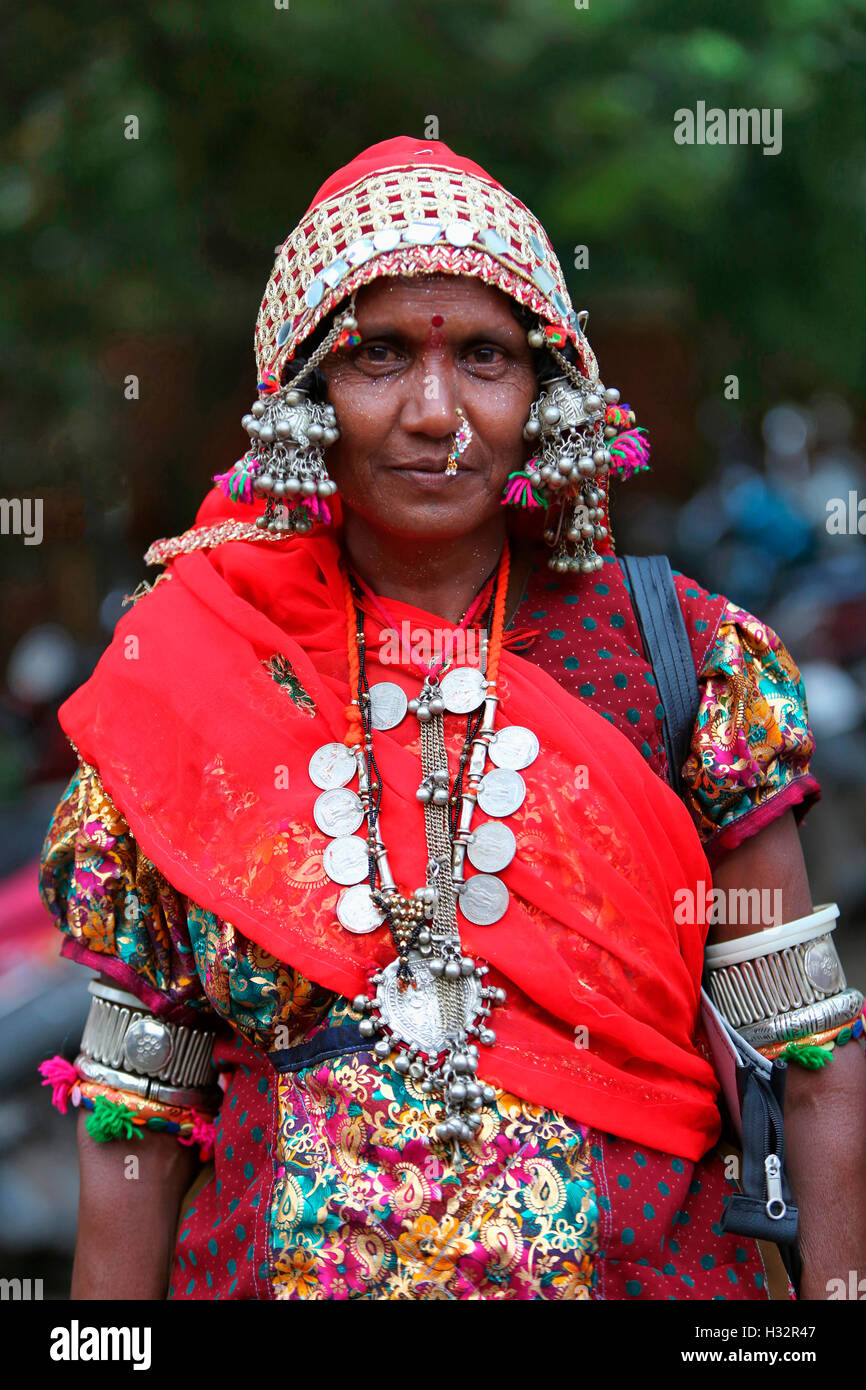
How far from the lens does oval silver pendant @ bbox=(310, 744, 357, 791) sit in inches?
85.4

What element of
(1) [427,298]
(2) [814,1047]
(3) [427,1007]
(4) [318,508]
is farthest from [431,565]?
(2) [814,1047]

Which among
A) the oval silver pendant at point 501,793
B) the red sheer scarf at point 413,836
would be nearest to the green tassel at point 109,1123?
the red sheer scarf at point 413,836

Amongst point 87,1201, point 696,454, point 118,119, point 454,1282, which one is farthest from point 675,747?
point 118,119

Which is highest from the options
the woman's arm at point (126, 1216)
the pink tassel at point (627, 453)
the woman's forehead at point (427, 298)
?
the woman's forehead at point (427, 298)

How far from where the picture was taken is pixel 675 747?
225 cm

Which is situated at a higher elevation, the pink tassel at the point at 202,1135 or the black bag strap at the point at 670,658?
the black bag strap at the point at 670,658

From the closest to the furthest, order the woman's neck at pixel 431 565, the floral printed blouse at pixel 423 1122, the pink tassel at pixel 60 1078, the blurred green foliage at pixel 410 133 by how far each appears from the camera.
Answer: the floral printed blouse at pixel 423 1122 → the woman's neck at pixel 431 565 → the pink tassel at pixel 60 1078 → the blurred green foliage at pixel 410 133

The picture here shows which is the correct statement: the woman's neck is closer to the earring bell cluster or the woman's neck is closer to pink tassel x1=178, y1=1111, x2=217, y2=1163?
the earring bell cluster

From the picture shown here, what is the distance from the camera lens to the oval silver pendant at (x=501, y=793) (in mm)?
2129

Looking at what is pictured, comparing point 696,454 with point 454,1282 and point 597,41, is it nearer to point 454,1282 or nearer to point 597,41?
point 597,41

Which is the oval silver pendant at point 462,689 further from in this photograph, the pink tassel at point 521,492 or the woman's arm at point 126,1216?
the woman's arm at point 126,1216

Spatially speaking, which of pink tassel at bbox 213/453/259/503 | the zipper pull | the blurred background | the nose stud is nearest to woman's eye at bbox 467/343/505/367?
the nose stud

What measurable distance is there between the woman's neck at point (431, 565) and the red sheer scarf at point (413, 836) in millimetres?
54

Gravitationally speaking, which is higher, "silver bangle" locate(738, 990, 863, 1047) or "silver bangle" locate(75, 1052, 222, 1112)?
"silver bangle" locate(738, 990, 863, 1047)
